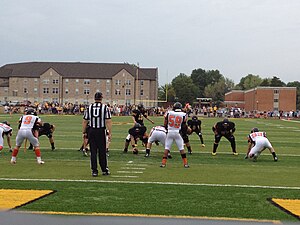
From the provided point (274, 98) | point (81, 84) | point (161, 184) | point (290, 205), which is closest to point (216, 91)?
point (274, 98)

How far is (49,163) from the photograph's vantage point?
12.6 metres

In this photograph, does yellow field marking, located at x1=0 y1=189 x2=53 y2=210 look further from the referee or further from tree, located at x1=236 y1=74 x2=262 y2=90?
tree, located at x1=236 y1=74 x2=262 y2=90

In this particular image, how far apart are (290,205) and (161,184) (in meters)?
2.78

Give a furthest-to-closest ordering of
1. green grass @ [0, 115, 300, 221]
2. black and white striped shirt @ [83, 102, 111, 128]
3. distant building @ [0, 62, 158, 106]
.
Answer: distant building @ [0, 62, 158, 106]
black and white striped shirt @ [83, 102, 111, 128]
green grass @ [0, 115, 300, 221]

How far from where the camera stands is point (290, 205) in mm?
7406

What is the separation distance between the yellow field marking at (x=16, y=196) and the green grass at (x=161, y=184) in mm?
191

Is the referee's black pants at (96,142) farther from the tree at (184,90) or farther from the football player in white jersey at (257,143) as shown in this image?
the tree at (184,90)

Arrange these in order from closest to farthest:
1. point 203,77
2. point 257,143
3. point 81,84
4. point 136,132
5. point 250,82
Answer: point 257,143, point 136,132, point 81,84, point 250,82, point 203,77

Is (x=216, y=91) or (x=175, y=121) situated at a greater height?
(x=216, y=91)

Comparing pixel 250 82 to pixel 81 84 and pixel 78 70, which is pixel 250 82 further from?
pixel 81 84

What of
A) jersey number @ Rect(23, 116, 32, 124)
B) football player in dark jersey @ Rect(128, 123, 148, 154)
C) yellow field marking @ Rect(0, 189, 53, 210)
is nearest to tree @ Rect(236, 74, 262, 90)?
football player in dark jersey @ Rect(128, 123, 148, 154)

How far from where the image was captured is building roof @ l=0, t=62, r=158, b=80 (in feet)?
311

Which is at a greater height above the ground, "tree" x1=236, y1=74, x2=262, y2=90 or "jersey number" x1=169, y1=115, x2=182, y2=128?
"tree" x1=236, y1=74, x2=262, y2=90

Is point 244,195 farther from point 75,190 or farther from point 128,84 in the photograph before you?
point 128,84
